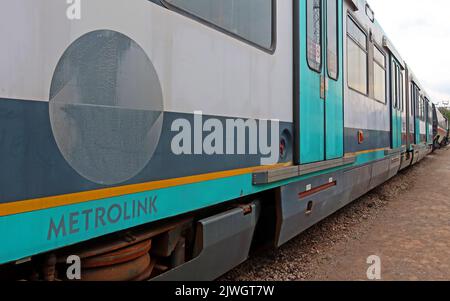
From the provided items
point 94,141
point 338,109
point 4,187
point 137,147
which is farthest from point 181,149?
point 338,109

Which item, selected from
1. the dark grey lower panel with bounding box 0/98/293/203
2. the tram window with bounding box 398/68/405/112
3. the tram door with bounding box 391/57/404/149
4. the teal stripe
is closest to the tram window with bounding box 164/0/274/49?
the dark grey lower panel with bounding box 0/98/293/203

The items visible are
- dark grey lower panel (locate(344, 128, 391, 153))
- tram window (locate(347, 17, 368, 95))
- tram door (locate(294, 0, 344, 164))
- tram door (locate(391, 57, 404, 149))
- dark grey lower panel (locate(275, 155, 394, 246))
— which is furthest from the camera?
tram door (locate(391, 57, 404, 149))

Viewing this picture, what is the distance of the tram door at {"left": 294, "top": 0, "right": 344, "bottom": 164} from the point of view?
3.56m

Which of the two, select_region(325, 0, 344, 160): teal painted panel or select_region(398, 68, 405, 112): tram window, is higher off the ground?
select_region(398, 68, 405, 112): tram window

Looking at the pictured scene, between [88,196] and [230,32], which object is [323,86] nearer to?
[230,32]

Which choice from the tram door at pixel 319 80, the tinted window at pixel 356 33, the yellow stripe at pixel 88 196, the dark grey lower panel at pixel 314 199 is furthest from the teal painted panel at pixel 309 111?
the tinted window at pixel 356 33

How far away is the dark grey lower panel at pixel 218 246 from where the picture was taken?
2.42m

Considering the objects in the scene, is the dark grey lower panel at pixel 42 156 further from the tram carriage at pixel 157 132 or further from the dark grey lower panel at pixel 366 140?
the dark grey lower panel at pixel 366 140

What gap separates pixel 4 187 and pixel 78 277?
0.71 metres

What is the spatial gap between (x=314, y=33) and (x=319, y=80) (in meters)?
0.47

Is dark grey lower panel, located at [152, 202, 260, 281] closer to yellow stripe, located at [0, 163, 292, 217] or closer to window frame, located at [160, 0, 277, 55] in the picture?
yellow stripe, located at [0, 163, 292, 217]

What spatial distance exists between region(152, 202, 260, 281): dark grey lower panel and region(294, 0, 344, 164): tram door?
3.04ft

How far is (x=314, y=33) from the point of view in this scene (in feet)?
13.0

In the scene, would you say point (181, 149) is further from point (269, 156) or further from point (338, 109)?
point (338, 109)
